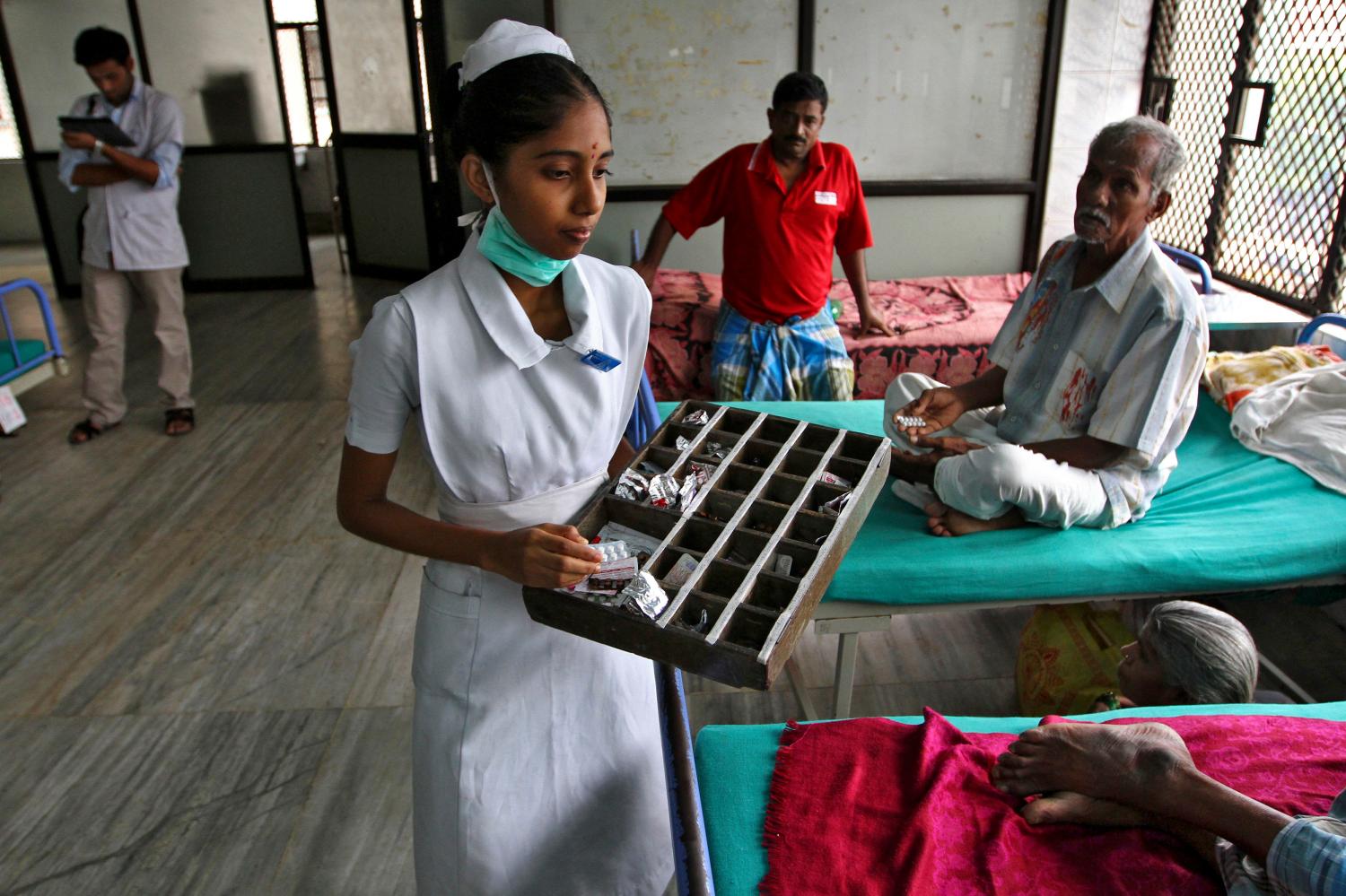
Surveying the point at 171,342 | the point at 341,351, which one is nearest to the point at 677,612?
the point at 171,342

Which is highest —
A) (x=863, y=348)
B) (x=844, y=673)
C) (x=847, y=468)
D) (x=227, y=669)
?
(x=847, y=468)

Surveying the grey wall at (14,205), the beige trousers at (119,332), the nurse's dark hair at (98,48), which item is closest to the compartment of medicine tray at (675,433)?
the beige trousers at (119,332)

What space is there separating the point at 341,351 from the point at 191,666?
10.6 ft

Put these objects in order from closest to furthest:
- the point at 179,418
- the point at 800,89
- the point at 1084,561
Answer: the point at 1084,561
the point at 800,89
the point at 179,418

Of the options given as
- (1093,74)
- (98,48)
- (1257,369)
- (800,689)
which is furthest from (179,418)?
(1093,74)

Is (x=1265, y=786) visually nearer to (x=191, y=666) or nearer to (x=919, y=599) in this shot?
(x=919, y=599)

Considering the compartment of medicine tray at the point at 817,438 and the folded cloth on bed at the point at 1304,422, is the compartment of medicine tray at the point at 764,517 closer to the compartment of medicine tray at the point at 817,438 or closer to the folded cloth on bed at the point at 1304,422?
the compartment of medicine tray at the point at 817,438

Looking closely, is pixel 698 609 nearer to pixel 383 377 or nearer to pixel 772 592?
pixel 772 592

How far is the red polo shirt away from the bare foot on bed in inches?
59.9

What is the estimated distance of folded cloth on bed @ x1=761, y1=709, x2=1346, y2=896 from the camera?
137 centimetres

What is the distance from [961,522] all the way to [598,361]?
1.38 metres

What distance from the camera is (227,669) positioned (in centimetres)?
275

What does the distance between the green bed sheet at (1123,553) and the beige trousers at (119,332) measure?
11.8ft

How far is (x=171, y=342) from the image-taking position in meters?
4.45
